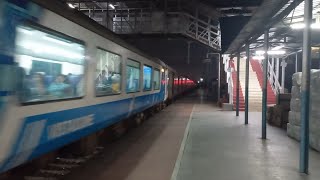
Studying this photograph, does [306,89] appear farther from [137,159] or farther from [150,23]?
[150,23]

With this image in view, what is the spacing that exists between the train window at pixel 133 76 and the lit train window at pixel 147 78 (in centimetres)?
103

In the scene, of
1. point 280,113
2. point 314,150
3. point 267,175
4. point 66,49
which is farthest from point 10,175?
point 280,113

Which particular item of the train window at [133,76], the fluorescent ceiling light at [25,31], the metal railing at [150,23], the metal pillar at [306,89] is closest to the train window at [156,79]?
the train window at [133,76]

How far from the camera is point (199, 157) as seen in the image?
731 centimetres

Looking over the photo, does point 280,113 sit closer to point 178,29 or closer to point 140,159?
point 140,159

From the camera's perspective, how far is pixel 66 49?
4.79 m

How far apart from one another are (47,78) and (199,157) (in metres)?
3.90

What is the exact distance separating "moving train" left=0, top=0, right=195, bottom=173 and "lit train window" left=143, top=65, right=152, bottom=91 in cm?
395

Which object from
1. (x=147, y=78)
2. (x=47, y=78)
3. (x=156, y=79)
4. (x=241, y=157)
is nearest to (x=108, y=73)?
(x=47, y=78)

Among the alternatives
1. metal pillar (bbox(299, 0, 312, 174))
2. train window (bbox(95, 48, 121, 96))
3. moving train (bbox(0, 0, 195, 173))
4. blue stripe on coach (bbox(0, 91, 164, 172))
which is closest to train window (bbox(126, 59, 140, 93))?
train window (bbox(95, 48, 121, 96))

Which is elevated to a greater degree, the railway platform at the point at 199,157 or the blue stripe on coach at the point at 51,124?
the blue stripe on coach at the point at 51,124

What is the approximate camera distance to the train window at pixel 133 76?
866cm

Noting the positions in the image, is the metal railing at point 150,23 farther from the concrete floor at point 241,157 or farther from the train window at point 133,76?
the train window at point 133,76

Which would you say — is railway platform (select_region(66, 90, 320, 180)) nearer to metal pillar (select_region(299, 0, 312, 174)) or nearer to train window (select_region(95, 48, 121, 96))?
metal pillar (select_region(299, 0, 312, 174))
